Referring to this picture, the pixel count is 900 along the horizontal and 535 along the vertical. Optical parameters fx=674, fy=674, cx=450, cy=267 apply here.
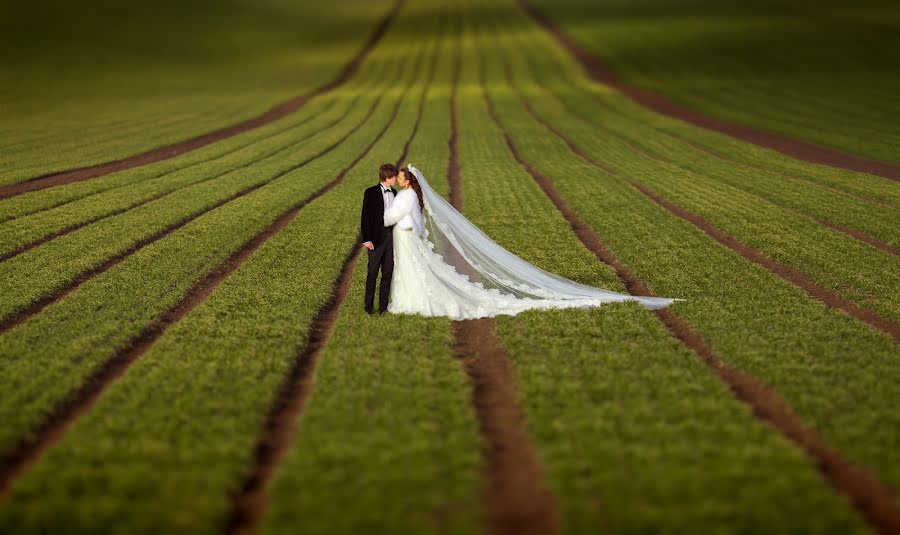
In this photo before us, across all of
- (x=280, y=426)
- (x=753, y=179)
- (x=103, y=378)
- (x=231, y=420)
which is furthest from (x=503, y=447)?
(x=753, y=179)

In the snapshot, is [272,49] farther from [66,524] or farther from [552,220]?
[66,524]

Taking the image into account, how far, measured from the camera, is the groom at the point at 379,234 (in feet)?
45.1

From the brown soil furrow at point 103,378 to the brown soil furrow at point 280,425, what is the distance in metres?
2.97

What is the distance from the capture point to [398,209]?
13.8 metres

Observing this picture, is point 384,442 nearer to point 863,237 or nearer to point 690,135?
point 863,237

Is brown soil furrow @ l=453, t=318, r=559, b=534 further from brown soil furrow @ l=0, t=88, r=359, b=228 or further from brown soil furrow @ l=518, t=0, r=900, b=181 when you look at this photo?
brown soil furrow @ l=518, t=0, r=900, b=181

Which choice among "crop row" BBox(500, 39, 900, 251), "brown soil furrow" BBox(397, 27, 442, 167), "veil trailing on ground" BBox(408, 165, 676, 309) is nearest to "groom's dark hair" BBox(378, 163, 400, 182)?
"veil trailing on ground" BBox(408, 165, 676, 309)

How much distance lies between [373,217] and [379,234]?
0.42 meters

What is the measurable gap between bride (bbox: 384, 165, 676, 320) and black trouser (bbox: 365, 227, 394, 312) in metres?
0.13

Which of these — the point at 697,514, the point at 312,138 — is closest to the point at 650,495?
the point at 697,514

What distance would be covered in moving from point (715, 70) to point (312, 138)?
1860 inches

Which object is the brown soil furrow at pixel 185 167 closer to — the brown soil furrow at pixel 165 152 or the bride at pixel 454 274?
the brown soil furrow at pixel 165 152

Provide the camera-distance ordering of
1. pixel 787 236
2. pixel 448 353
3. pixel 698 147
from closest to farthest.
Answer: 1. pixel 448 353
2. pixel 787 236
3. pixel 698 147

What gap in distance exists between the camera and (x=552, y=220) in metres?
24.2
